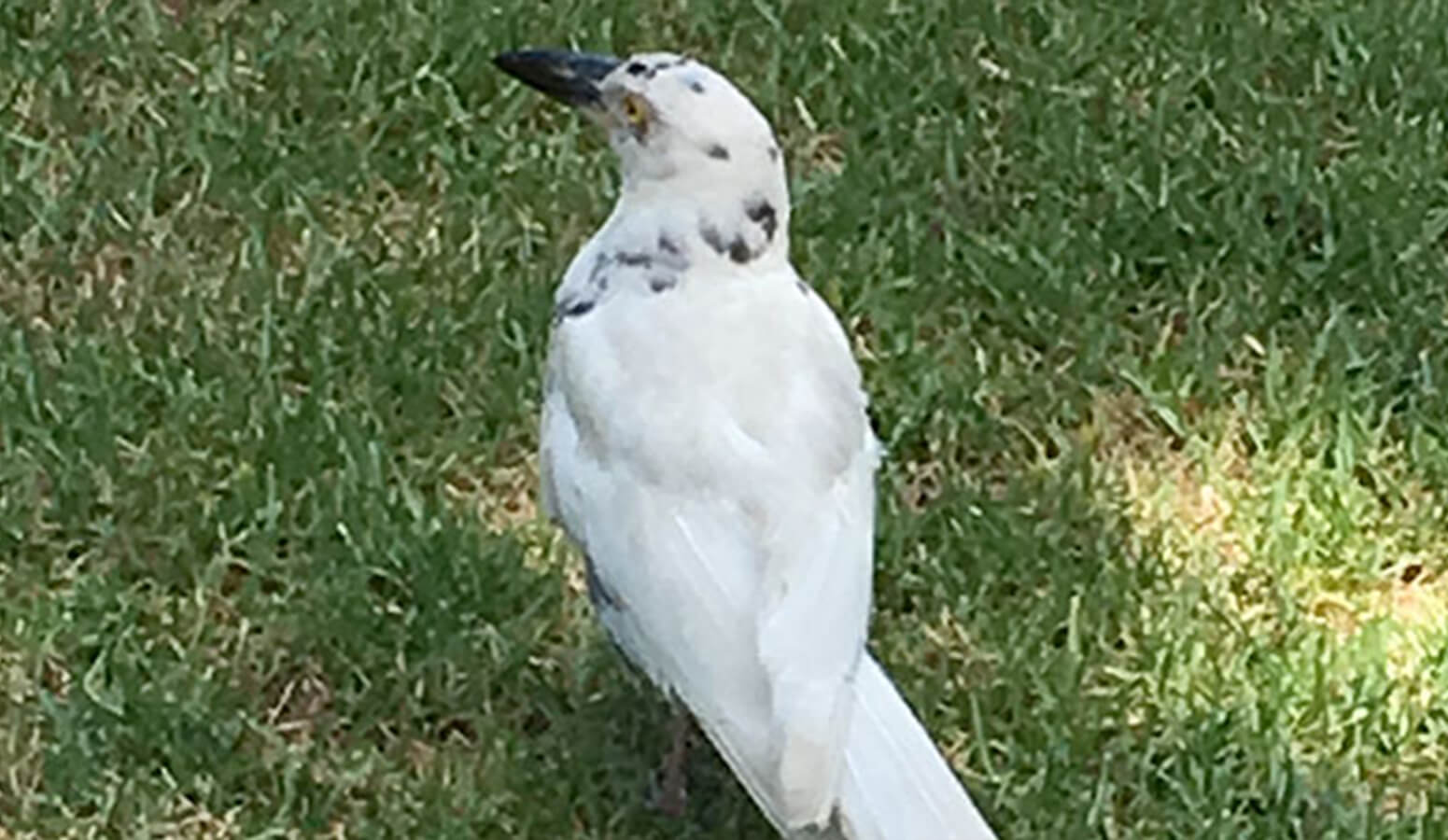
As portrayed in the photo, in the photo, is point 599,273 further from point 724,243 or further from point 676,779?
point 676,779

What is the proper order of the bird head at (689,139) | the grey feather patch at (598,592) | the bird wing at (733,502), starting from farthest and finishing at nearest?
the bird head at (689,139) < the grey feather patch at (598,592) < the bird wing at (733,502)

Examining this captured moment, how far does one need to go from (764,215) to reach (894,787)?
2.79 feet

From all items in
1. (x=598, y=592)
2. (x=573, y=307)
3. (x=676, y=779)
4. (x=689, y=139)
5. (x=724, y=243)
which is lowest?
(x=676, y=779)

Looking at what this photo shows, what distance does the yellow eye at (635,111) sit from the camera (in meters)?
3.96

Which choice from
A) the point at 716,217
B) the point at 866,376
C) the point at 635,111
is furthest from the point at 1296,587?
the point at 635,111

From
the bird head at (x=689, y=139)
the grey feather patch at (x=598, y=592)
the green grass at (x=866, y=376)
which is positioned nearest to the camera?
the grey feather patch at (x=598, y=592)

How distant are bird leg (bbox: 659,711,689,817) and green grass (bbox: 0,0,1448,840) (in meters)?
0.03

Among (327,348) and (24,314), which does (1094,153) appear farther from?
(24,314)

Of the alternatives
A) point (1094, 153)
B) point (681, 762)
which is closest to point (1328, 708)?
point (681, 762)

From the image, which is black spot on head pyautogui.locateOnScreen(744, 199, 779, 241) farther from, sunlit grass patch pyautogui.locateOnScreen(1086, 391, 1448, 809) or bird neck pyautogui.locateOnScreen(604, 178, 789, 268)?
sunlit grass patch pyautogui.locateOnScreen(1086, 391, 1448, 809)

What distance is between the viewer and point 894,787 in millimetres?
3510

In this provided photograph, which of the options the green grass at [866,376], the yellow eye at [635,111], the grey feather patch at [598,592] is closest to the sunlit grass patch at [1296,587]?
the green grass at [866,376]

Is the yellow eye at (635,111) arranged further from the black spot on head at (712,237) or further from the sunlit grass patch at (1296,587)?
the sunlit grass patch at (1296,587)

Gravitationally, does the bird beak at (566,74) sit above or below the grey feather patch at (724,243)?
above
